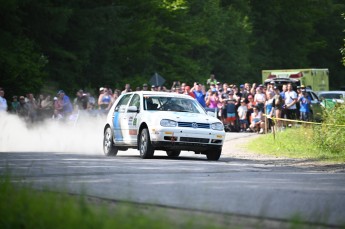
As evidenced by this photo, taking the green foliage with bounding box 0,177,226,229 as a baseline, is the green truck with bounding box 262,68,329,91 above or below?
above

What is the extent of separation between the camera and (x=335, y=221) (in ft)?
34.9

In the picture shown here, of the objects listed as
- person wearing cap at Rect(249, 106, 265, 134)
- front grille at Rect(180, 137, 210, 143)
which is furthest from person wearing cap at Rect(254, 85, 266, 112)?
front grille at Rect(180, 137, 210, 143)

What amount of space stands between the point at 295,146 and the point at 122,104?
5193 millimetres

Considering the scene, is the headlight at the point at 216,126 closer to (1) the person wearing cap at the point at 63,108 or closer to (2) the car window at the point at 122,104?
(2) the car window at the point at 122,104

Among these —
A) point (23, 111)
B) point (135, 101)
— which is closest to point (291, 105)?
point (23, 111)

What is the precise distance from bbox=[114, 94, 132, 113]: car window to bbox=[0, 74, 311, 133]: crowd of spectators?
10.4 meters

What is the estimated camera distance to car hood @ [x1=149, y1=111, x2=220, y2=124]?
76.3 feet

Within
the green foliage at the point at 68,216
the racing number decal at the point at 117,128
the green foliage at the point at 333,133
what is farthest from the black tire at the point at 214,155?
the green foliage at the point at 68,216

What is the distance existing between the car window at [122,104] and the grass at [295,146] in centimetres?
405

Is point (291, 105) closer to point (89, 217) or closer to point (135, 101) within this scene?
point (135, 101)

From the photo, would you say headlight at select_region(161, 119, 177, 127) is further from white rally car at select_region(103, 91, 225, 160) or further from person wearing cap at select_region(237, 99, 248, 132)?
person wearing cap at select_region(237, 99, 248, 132)

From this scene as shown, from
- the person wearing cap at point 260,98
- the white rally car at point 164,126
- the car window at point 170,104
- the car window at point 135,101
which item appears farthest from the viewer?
the person wearing cap at point 260,98

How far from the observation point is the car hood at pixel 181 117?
76.3ft

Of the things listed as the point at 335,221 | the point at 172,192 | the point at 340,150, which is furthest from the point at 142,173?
the point at 340,150
